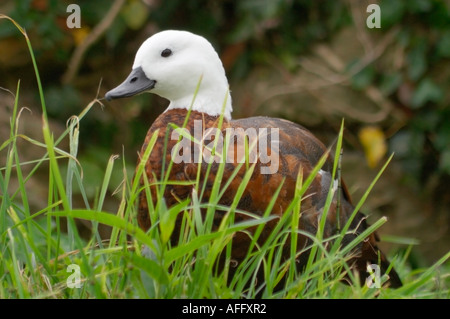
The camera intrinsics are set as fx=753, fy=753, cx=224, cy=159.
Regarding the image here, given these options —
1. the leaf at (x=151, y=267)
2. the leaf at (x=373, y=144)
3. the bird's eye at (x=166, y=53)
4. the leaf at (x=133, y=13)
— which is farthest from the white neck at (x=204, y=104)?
the leaf at (x=373, y=144)

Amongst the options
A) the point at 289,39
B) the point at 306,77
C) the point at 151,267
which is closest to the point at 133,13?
the point at 289,39

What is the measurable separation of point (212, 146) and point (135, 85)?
0.94 ft

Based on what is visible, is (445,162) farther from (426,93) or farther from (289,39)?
(289,39)

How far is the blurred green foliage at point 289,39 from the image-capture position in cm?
309

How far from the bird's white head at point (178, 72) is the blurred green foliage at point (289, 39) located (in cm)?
140

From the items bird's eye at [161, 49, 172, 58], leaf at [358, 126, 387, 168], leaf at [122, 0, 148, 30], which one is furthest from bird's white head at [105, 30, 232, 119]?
leaf at [358, 126, 387, 168]

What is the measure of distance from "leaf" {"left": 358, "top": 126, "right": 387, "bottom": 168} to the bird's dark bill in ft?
5.62

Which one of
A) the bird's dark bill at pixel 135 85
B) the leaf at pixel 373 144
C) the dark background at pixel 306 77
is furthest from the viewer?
the leaf at pixel 373 144

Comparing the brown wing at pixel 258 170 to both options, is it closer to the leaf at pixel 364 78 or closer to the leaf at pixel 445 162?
the leaf at pixel 445 162

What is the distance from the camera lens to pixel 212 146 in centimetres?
155

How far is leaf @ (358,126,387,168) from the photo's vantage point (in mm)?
3252

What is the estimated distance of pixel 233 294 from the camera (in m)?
1.30

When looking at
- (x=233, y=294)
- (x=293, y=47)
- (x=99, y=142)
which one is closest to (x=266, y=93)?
(x=293, y=47)

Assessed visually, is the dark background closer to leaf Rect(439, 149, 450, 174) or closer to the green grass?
leaf Rect(439, 149, 450, 174)
